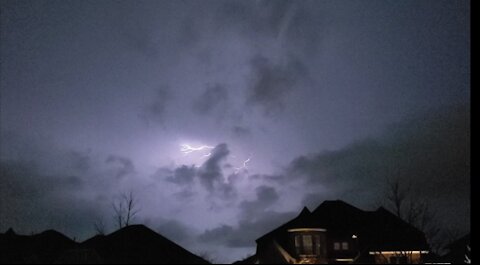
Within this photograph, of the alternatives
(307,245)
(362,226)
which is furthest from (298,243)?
(362,226)

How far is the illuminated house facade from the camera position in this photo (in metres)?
46.8

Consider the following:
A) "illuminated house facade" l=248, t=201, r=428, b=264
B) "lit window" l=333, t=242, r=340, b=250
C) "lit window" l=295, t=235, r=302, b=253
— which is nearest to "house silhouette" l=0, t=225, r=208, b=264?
"illuminated house facade" l=248, t=201, r=428, b=264

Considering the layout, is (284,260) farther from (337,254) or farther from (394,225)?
(394,225)

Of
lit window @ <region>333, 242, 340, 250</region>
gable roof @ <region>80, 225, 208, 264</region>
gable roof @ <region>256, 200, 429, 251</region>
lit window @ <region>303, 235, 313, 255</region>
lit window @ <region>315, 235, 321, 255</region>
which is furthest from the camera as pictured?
gable roof @ <region>256, 200, 429, 251</region>

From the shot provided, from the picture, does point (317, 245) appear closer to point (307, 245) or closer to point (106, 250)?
point (307, 245)

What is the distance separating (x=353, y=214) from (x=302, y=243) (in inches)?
515

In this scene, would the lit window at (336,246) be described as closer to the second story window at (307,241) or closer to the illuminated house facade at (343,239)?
the illuminated house facade at (343,239)

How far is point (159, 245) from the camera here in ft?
178

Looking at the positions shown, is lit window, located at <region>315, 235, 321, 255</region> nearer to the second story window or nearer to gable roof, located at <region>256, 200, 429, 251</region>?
the second story window

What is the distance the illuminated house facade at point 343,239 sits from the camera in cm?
4675

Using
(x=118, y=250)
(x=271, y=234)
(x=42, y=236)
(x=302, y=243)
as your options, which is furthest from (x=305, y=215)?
(x=42, y=236)

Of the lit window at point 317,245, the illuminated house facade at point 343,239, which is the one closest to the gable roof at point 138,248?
the illuminated house facade at point 343,239

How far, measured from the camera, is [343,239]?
51.6 metres
